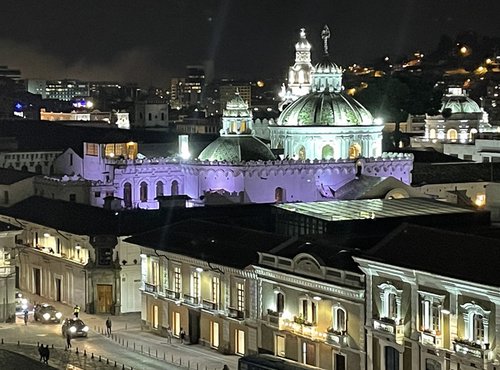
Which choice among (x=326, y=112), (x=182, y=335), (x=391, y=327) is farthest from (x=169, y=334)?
(x=326, y=112)

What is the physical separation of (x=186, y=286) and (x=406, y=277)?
55.7ft

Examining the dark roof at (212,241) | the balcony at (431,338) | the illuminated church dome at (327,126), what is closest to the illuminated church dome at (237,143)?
the illuminated church dome at (327,126)

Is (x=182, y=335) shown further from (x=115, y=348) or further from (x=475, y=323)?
(x=475, y=323)

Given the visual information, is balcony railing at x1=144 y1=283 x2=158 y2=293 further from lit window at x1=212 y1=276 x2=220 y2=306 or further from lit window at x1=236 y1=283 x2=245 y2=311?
Answer: lit window at x1=236 y1=283 x2=245 y2=311

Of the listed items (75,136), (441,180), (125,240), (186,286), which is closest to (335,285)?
(186,286)

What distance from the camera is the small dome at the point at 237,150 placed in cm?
9419

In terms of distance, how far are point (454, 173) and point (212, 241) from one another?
4063cm

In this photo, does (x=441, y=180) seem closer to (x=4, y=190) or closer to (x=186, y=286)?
(x=4, y=190)

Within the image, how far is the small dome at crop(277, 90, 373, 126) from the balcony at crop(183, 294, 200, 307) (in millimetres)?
33476

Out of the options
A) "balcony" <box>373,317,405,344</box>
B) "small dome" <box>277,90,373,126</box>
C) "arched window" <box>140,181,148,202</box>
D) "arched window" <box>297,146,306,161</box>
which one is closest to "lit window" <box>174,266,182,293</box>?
"balcony" <box>373,317,405,344</box>

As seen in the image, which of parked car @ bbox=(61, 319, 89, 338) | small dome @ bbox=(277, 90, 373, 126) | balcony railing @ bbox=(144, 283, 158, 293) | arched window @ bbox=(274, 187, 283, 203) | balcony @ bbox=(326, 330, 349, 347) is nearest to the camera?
balcony @ bbox=(326, 330, 349, 347)

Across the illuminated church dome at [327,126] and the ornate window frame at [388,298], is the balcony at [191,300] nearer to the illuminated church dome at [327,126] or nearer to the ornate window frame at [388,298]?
the ornate window frame at [388,298]

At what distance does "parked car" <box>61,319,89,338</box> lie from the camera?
2576 inches

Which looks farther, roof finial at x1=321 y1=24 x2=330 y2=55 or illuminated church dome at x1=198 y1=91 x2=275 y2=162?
roof finial at x1=321 y1=24 x2=330 y2=55
